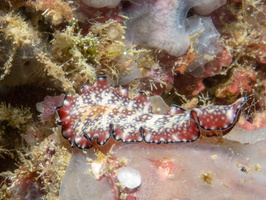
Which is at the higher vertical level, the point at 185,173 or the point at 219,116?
the point at 219,116

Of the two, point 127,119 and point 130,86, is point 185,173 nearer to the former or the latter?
point 127,119

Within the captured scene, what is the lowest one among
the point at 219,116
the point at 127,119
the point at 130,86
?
the point at 130,86

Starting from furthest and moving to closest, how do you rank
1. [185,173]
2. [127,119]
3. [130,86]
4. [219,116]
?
[130,86] → [127,119] → [185,173] → [219,116]

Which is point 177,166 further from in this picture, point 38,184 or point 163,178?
point 38,184

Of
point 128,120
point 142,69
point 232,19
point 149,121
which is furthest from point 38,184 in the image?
point 232,19

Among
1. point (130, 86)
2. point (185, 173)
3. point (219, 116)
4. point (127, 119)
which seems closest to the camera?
point (219, 116)

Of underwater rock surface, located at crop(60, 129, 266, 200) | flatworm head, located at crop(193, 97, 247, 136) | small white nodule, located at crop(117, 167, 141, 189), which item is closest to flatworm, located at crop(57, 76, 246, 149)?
flatworm head, located at crop(193, 97, 247, 136)

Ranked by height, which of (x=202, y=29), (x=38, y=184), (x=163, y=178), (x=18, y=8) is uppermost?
(x=18, y=8)

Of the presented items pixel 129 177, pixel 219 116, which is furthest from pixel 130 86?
pixel 219 116
